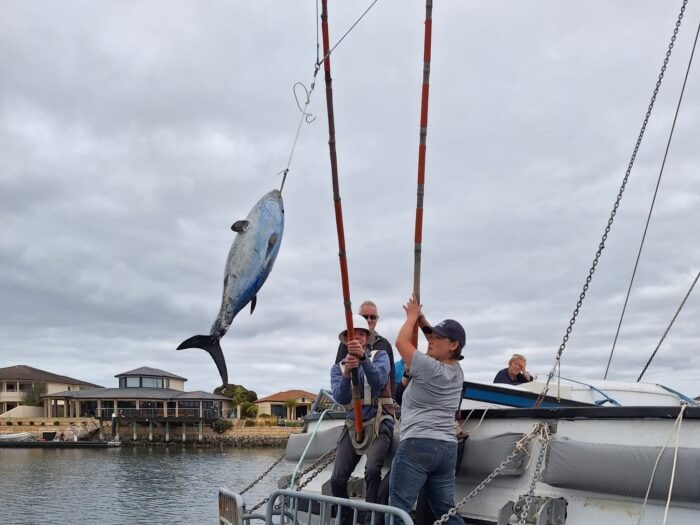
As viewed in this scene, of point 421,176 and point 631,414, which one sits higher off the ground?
point 421,176

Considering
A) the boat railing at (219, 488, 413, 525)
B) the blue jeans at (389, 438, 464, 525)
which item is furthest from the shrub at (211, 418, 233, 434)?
the blue jeans at (389, 438, 464, 525)

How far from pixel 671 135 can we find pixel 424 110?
627 centimetres

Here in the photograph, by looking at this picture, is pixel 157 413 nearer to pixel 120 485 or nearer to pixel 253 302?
pixel 120 485

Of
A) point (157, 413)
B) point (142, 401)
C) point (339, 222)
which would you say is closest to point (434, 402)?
point (339, 222)

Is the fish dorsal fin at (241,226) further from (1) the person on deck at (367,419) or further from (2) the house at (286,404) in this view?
(2) the house at (286,404)

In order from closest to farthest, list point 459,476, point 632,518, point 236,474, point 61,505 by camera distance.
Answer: point 632,518 < point 459,476 < point 61,505 < point 236,474

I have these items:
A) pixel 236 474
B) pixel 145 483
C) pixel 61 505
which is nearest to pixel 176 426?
pixel 236 474

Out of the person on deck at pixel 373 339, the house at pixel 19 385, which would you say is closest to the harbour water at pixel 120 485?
the person on deck at pixel 373 339

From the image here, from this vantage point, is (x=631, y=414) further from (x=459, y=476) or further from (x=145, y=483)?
(x=145, y=483)

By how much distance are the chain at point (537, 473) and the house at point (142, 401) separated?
7736 cm

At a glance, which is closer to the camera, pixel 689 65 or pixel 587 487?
pixel 587 487

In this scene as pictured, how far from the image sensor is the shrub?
267ft

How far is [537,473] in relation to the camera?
533 centimetres

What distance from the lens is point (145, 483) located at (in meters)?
38.2
